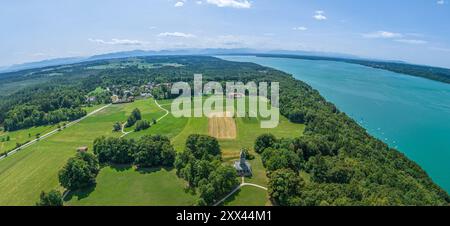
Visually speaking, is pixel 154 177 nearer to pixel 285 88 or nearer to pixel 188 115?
pixel 188 115

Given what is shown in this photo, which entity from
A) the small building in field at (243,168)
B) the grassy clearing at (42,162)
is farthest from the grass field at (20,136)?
the small building in field at (243,168)

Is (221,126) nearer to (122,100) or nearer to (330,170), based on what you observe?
(330,170)

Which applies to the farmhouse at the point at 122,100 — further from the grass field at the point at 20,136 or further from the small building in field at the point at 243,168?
the small building in field at the point at 243,168

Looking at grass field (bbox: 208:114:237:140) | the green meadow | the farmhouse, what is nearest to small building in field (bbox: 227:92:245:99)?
grass field (bbox: 208:114:237:140)

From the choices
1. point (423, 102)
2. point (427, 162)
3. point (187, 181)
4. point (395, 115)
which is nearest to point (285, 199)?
point (187, 181)

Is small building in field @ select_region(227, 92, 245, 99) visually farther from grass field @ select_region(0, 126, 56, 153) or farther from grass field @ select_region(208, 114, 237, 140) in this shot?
grass field @ select_region(0, 126, 56, 153)

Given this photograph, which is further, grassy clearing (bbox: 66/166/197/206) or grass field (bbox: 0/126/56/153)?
grass field (bbox: 0/126/56/153)
